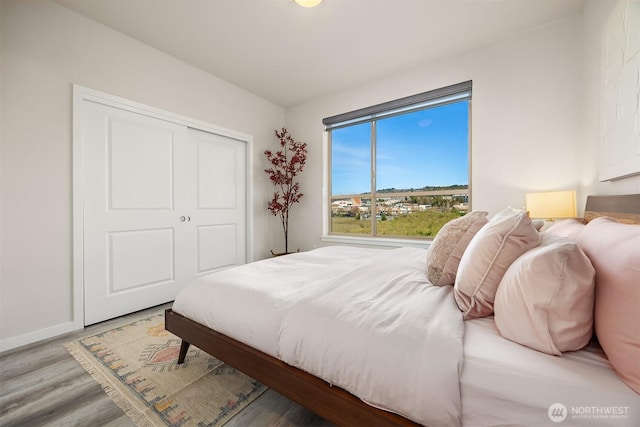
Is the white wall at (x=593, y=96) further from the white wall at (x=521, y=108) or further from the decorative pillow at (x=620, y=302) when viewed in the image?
the decorative pillow at (x=620, y=302)

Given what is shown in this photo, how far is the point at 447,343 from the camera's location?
788 millimetres

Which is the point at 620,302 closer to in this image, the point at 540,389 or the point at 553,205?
the point at 540,389

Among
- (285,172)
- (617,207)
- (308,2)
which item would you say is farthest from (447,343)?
(285,172)

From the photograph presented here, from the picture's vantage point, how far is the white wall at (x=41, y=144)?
1874 mm

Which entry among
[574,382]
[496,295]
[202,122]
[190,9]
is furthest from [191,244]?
[574,382]

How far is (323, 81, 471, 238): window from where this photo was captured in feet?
10.0

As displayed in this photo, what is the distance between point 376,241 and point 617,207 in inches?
87.9

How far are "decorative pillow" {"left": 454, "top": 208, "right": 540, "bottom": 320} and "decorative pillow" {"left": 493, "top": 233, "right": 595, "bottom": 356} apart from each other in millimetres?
163

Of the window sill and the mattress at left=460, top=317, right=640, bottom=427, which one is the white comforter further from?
the window sill

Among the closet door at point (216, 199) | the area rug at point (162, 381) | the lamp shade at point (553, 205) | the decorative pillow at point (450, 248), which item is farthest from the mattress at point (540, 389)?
the closet door at point (216, 199)

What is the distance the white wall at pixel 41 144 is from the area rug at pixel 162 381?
47 cm

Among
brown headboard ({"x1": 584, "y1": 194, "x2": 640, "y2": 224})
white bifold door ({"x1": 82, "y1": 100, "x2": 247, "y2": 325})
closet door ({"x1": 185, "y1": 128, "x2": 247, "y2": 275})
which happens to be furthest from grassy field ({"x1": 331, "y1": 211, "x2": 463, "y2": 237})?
Result: white bifold door ({"x1": 82, "y1": 100, "x2": 247, "y2": 325})

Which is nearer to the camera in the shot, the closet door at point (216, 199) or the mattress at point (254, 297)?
the mattress at point (254, 297)

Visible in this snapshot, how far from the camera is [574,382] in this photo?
64 cm
